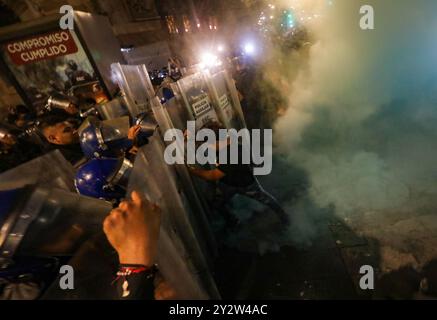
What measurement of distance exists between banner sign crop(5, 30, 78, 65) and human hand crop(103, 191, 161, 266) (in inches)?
279

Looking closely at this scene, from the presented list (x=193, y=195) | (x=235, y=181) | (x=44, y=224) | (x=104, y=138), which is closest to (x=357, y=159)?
(x=235, y=181)

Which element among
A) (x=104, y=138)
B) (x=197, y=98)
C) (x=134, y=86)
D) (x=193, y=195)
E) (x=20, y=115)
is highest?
(x=20, y=115)

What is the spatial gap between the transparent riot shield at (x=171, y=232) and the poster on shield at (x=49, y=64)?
5.94m

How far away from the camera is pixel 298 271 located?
3.91m

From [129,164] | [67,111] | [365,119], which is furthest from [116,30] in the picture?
[129,164]

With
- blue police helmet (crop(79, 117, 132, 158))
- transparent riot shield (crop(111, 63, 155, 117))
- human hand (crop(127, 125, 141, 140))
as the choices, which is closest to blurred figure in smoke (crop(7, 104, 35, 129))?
transparent riot shield (crop(111, 63, 155, 117))

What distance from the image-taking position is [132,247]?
53.9 inches

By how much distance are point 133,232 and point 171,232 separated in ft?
4.25

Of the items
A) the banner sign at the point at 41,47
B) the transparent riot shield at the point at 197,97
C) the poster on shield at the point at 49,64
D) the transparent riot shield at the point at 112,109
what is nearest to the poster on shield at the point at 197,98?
the transparent riot shield at the point at 197,97

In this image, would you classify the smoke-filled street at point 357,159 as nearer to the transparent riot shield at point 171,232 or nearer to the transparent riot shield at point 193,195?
the transparent riot shield at point 193,195

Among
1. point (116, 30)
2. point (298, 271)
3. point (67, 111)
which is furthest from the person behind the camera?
point (116, 30)

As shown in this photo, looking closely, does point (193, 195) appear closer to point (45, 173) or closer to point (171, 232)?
point (171, 232)

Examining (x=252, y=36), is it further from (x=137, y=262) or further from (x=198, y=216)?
(x=137, y=262)

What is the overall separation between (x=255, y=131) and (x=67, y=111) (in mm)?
5438
